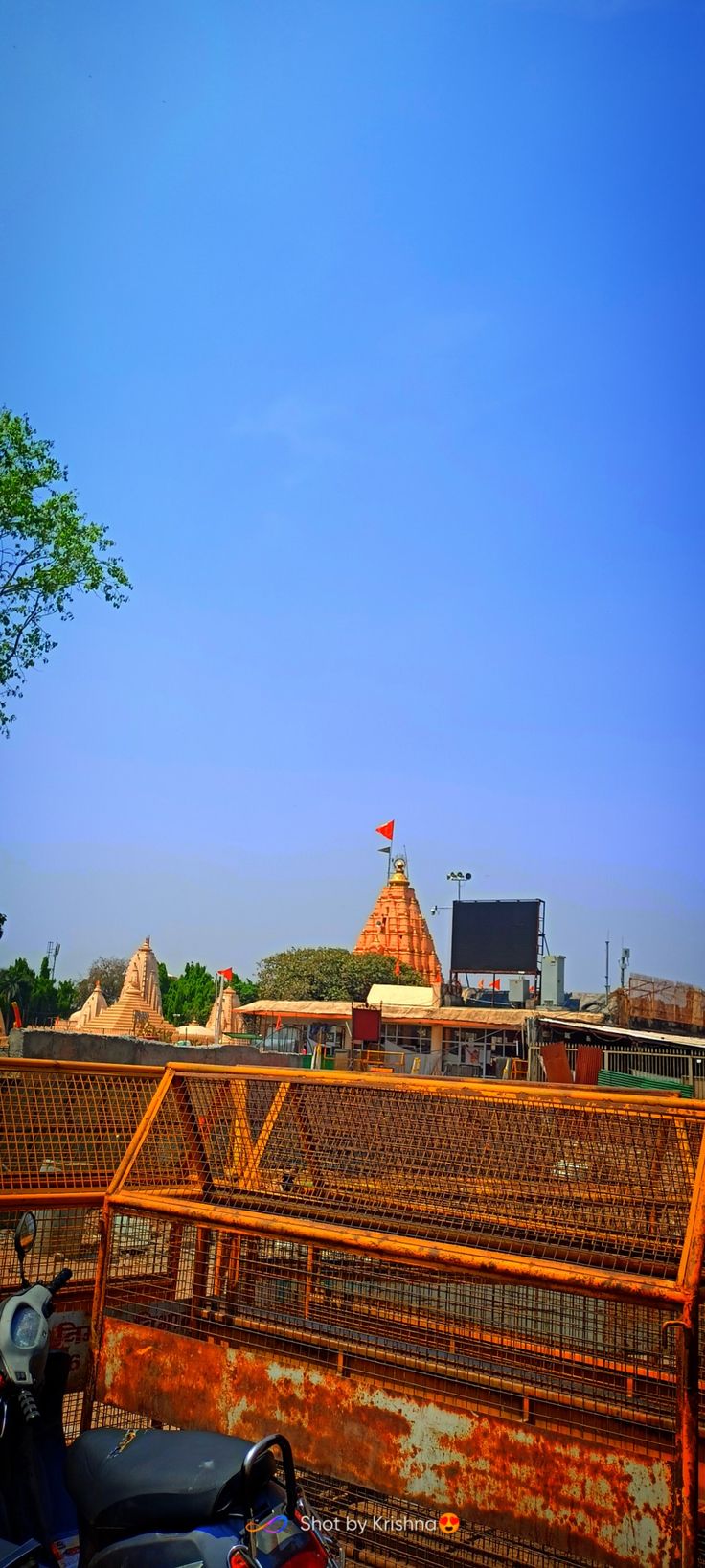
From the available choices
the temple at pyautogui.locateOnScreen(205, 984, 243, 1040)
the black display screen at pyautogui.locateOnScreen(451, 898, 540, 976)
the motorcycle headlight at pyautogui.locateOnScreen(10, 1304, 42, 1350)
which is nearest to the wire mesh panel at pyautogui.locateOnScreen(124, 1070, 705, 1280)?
the motorcycle headlight at pyautogui.locateOnScreen(10, 1304, 42, 1350)

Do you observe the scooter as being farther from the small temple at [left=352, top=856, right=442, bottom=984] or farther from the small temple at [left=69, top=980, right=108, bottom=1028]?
the small temple at [left=352, top=856, right=442, bottom=984]

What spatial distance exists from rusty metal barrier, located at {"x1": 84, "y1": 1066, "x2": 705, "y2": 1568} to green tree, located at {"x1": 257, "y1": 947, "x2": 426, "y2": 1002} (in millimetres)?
46934

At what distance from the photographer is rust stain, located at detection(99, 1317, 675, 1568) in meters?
2.56

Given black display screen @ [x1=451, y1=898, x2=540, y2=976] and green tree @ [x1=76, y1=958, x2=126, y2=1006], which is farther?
green tree @ [x1=76, y1=958, x2=126, y2=1006]

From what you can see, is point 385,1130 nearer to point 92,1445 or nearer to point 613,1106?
point 613,1106

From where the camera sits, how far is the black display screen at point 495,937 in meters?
42.4

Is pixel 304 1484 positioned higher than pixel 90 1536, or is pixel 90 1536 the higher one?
pixel 90 1536

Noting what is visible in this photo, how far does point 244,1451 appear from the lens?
2.54m

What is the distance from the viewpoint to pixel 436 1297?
3.85m

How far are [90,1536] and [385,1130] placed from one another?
1801mm

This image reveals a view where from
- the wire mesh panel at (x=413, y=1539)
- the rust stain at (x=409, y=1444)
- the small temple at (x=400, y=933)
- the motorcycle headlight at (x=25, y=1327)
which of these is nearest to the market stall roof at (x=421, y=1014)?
the small temple at (x=400, y=933)

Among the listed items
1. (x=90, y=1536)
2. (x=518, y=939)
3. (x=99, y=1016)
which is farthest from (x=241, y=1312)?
(x=518, y=939)

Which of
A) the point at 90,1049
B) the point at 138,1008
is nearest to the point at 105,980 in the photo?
the point at 138,1008

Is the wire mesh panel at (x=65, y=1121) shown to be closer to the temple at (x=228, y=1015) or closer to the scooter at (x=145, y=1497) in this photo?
the scooter at (x=145, y=1497)
